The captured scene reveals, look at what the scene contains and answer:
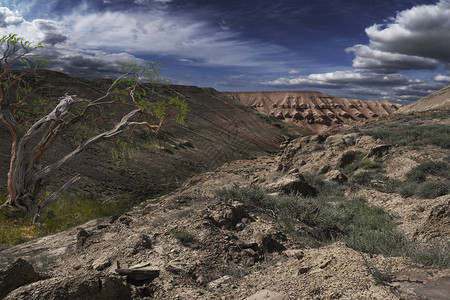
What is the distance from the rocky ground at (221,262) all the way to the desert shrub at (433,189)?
0.22 m

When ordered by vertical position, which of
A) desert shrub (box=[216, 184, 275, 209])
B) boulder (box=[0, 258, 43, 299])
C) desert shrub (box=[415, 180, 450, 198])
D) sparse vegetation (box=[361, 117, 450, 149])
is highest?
sparse vegetation (box=[361, 117, 450, 149])

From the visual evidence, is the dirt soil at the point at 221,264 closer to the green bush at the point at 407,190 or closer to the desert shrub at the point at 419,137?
the green bush at the point at 407,190

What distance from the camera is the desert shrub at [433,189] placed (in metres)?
7.64

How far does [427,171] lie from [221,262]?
8.21 m

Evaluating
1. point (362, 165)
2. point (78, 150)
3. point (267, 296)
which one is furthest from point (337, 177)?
point (78, 150)

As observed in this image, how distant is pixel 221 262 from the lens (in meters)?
4.34

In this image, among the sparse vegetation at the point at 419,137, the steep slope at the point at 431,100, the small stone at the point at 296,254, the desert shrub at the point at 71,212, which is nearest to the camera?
the small stone at the point at 296,254

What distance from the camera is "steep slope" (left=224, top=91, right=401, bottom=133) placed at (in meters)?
69.0

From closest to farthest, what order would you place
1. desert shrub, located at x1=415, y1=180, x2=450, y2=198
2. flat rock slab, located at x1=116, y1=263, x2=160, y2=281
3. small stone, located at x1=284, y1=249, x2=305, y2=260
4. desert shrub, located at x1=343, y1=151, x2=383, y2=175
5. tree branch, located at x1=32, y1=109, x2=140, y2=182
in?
flat rock slab, located at x1=116, y1=263, x2=160, y2=281 < small stone, located at x1=284, y1=249, x2=305, y2=260 < desert shrub, located at x1=415, y1=180, x2=450, y2=198 < tree branch, located at x1=32, y1=109, x2=140, y2=182 < desert shrub, located at x1=343, y1=151, x2=383, y2=175

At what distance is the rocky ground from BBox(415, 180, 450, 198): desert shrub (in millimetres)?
223

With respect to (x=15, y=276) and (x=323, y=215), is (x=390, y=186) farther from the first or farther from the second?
(x=15, y=276)

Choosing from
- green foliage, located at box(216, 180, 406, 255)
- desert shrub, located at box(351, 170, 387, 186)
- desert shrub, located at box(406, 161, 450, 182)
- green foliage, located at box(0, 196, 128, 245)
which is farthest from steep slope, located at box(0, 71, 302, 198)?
desert shrub, located at box(406, 161, 450, 182)

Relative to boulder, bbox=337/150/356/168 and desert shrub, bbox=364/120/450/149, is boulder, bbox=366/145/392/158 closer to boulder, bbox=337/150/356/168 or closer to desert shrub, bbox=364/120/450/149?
boulder, bbox=337/150/356/168

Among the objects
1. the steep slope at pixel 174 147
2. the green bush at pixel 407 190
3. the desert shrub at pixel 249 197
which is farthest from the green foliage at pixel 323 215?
the steep slope at pixel 174 147
